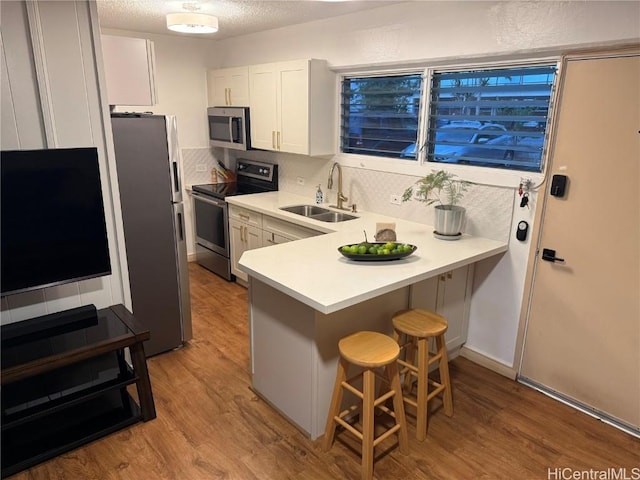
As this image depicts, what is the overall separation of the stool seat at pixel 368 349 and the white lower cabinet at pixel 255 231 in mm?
1350

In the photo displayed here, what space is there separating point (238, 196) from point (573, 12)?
119 inches

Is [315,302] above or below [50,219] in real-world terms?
below

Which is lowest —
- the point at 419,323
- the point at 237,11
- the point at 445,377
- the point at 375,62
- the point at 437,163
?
the point at 445,377

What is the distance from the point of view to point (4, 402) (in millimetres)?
2145

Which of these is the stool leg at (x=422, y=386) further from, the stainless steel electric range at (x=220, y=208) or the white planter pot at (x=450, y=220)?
the stainless steel electric range at (x=220, y=208)

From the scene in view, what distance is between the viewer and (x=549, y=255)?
2672 mm

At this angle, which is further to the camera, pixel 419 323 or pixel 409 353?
pixel 409 353

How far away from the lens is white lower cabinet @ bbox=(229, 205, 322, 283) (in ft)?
12.1

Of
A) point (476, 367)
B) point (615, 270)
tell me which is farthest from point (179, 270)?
point (615, 270)

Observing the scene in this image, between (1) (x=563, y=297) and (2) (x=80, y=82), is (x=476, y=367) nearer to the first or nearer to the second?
(1) (x=563, y=297)

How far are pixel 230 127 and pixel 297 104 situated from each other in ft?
3.53

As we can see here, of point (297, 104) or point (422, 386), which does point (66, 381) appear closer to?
point (422, 386)

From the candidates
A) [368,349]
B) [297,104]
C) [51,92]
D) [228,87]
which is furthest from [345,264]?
[228,87]

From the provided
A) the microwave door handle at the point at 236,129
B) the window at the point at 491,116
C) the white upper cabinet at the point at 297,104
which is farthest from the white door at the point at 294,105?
the window at the point at 491,116
